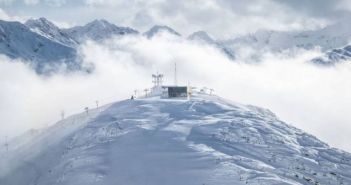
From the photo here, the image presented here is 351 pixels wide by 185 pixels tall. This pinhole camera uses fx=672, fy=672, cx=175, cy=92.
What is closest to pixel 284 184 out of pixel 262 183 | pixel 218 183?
pixel 262 183

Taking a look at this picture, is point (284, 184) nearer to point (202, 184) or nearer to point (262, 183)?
point (262, 183)

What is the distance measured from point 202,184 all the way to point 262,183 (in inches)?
704

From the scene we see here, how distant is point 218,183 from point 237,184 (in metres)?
5.62

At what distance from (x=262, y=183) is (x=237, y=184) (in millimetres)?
7652

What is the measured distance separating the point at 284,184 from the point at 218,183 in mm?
19688

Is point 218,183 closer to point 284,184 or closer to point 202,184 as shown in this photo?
point 202,184

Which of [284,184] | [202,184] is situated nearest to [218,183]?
[202,184]

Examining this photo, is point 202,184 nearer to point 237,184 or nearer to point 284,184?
point 237,184

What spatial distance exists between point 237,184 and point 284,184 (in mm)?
14177

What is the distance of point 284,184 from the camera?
199875 millimetres

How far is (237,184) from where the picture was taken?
198500mm

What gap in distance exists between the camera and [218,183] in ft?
654

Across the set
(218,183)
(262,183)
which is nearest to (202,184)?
(218,183)
